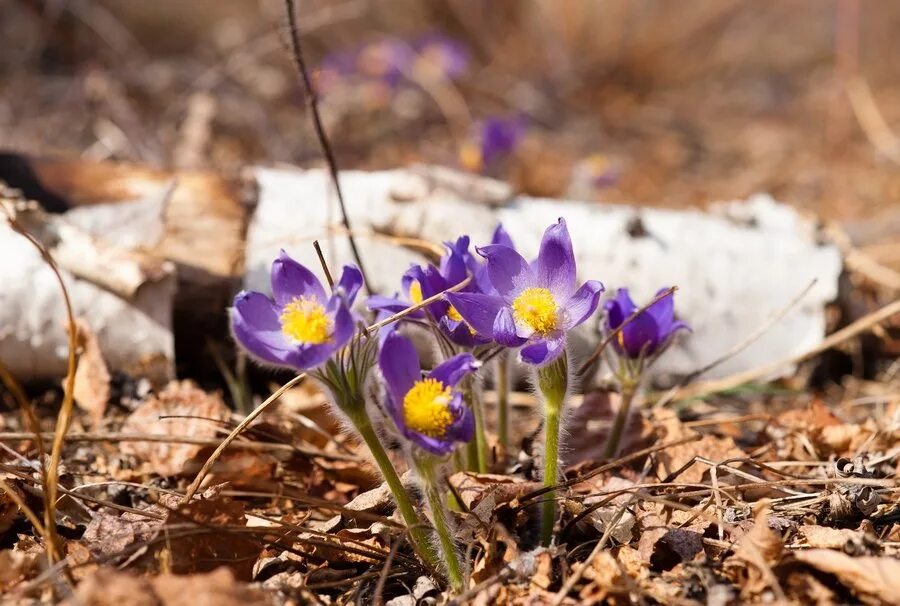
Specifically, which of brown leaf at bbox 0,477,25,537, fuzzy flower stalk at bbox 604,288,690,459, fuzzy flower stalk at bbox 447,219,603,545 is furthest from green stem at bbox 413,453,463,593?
brown leaf at bbox 0,477,25,537

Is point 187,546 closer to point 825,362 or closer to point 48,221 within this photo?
point 48,221

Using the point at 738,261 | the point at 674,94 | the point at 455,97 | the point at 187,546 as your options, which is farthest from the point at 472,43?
the point at 187,546

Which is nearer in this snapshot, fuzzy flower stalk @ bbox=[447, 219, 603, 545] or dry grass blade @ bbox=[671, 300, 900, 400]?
fuzzy flower stalk @ bbox=[447, 219, 603, 545]

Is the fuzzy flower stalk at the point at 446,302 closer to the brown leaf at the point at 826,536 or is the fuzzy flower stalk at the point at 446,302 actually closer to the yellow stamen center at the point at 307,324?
the yellow stamen center at the point at 307,324

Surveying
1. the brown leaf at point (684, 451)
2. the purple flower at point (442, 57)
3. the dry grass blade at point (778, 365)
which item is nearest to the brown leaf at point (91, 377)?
the brown leaf at point (684, 451)

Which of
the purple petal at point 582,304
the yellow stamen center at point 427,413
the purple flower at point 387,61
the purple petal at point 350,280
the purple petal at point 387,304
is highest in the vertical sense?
the purple flower at point 387,61

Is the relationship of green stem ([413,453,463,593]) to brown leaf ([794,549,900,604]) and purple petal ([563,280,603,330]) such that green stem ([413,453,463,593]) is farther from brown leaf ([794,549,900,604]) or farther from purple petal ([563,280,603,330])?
brown leaf ([794,549,900,604])

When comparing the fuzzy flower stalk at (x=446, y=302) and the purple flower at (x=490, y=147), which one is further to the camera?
the purple flower at (x=490, y=147)
